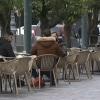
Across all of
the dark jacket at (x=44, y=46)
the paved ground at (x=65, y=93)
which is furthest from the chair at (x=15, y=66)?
the dark jacket at (x=44, y=46)

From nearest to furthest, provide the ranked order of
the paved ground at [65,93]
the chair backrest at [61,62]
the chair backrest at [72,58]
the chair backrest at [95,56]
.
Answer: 1. the paved ground at [65,93]
2. the chair backrest at [61,62]
3. the chair backrest at [72,58]
4. the chair backrest at [95,56]

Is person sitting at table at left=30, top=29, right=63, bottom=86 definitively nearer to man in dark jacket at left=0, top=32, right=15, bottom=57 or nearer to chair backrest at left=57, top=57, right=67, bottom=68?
chair backrest at left=57, top=57, right=67, bottom=68

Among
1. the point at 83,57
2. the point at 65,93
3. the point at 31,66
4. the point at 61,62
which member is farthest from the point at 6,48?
the point at 83,57

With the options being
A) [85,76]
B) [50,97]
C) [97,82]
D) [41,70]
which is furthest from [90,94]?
[85,76]

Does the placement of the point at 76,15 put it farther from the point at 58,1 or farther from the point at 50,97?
the point at 50,97

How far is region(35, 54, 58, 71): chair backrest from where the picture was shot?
41.8 ft

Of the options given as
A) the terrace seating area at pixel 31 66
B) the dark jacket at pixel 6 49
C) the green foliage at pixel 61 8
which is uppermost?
the green foliage at pixel 61 8

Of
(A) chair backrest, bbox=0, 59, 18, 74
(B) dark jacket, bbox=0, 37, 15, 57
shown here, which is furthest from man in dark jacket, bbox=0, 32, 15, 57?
(A) chair backrest, bbox=0, 59, 18, 74

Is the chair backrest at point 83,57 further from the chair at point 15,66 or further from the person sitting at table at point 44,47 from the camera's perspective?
the chair at point 15,66

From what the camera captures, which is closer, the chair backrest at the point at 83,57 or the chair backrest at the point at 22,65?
the chair backrest at the point at 22,65

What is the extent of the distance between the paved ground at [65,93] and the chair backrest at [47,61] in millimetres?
545

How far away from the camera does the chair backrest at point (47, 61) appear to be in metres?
12.7

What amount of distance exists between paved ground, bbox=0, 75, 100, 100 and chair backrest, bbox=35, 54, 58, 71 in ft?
1.79

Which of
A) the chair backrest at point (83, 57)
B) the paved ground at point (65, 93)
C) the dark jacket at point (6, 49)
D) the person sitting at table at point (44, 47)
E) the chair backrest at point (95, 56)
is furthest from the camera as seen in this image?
the chair backrest at point (95, 56)
